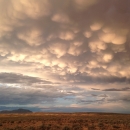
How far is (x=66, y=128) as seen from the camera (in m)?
28.0

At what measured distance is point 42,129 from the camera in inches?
1139

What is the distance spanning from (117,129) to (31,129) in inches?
558

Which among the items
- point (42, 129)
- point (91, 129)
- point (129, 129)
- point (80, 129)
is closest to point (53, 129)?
point (42, 129)

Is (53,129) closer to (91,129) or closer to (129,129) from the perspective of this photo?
(91,129)

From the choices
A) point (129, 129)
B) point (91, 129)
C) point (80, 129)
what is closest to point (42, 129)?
point (80, 129)

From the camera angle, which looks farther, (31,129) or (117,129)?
(117,129)

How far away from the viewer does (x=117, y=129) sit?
99.5ft

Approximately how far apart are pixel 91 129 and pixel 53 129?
240 inches

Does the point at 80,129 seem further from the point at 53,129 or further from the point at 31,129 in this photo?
the point at 31,129

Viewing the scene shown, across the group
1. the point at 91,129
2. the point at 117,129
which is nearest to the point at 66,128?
the point at 91,129

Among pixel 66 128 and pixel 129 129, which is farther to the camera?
pixel 129 129

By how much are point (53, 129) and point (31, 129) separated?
3.47 meters

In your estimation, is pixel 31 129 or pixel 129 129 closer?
pixel 31 129

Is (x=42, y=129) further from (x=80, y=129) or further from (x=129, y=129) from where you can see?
(x=129, y=129)
